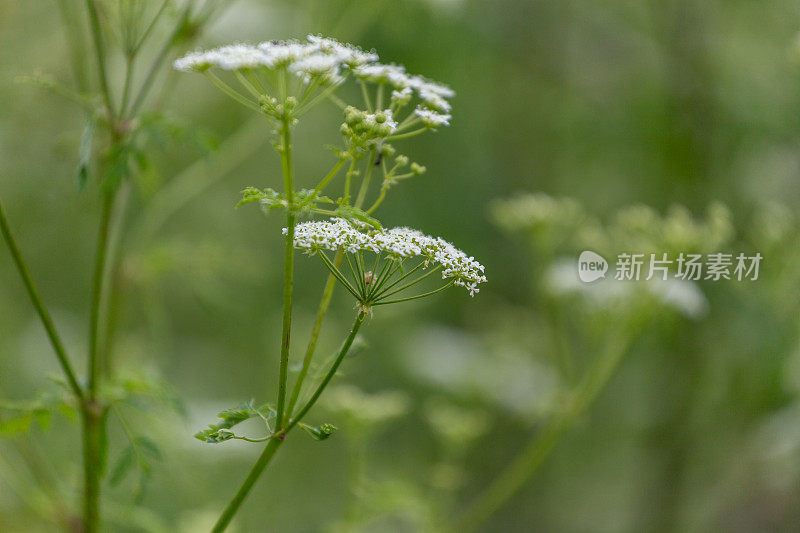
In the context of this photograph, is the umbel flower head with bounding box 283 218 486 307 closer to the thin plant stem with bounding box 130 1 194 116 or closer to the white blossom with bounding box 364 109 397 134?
the white blossom with bounding box 364 109 397 134

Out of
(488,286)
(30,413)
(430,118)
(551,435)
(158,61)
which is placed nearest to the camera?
(430,118)

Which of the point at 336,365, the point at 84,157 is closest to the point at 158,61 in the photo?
the point at 84,157

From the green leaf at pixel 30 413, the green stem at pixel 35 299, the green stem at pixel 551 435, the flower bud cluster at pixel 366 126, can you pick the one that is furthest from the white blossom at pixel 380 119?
the green stem at pixel 551 435

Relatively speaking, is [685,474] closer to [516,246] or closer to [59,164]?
[516,246]

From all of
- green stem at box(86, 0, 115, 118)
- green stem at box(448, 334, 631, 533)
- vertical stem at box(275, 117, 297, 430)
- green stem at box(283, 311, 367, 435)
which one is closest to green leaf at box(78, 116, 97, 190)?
green stem at box(86, 0, 115, 118)

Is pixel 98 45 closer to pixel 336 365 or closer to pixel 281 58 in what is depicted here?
pixel 281 58
